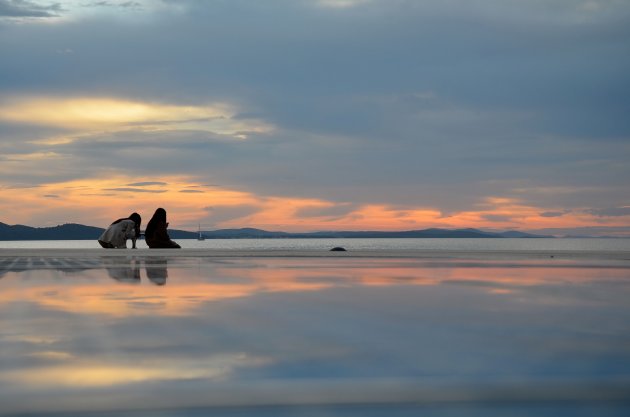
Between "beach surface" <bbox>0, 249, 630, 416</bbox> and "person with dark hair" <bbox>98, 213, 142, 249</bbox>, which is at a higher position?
"person with dark hair" <bbox>98, 213, 142, 249</bbox>

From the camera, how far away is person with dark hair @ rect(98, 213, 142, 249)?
93.7 ft

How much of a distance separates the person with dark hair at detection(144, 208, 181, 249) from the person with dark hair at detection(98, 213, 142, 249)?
54cm

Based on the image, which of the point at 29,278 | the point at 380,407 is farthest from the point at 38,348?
the point at 29,278

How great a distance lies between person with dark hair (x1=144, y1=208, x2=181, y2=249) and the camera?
2912 centimetres

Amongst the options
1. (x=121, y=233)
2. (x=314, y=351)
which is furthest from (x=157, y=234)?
(x=314, y=351)

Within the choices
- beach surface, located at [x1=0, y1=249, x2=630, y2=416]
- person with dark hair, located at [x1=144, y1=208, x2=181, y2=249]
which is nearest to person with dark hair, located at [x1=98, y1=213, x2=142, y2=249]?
person with dark hair, located at [x1=144, y1=208, x2=181, y2=249]

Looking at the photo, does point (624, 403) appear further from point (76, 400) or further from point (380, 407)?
point (76, 400)

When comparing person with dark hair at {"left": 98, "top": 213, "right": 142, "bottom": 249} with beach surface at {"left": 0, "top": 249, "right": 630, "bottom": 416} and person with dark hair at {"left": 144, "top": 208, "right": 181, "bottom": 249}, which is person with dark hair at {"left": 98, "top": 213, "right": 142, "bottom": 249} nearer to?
person with dark hair at {"left": 144, "top": 208, "right": 181, "bottom": 249}

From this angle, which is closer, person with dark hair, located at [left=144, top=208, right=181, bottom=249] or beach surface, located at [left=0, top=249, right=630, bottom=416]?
beach surface, located at [left=0, top=249, right=630, bottom=416]

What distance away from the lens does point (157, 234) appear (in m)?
29.4

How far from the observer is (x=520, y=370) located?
4781 millimetres

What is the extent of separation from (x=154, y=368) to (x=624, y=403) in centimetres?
254

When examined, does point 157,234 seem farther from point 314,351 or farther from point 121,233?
point 314,351

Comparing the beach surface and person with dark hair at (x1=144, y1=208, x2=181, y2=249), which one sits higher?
person with dark hair at (x1=144, y1=208, x2=181, y2=249)
